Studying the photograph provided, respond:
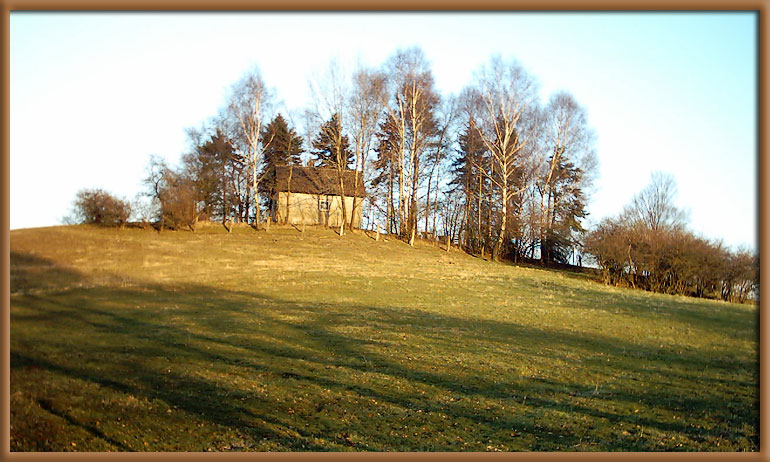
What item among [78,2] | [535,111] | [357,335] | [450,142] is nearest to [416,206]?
[450,142]

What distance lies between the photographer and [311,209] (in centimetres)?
1276

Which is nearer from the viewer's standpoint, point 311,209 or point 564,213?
point 564,213

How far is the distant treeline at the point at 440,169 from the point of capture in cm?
544

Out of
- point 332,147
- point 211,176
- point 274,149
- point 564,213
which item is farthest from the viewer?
point 332,147

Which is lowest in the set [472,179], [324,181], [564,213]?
[564,213]

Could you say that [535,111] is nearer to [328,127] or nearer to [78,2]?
[78,2]

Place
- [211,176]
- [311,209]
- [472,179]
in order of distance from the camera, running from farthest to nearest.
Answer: [472,179] < [311,209] < [211,176]

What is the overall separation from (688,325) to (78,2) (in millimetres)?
9476

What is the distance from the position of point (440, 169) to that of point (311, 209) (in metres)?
12.3

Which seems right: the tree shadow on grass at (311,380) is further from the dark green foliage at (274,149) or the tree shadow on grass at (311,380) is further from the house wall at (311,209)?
the house wall at (311,209)

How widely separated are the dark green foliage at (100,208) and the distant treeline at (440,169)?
2.4 inches

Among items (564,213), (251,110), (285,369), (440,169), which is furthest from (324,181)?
(285,369)

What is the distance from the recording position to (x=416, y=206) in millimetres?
23078

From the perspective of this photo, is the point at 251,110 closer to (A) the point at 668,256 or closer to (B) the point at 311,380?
(B) the point at 311,380
